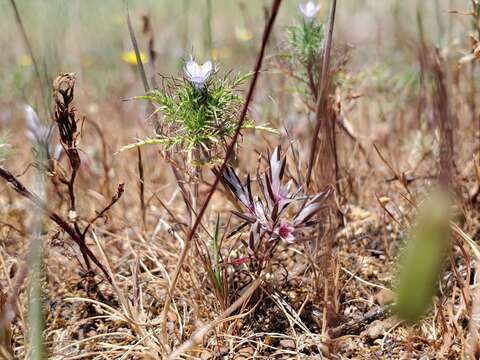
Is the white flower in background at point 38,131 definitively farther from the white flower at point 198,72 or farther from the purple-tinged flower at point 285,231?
the purple-tinged flower at point 285,231

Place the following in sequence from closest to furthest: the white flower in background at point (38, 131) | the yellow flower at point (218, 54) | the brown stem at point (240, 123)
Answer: the brown stem at point (240, 123)
the white flower in background at point (38, 131)
the yellow flower at point (218, 54)

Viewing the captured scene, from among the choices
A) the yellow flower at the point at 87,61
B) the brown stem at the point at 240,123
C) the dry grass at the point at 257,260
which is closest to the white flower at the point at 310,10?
the dry grass at the point at 257,260

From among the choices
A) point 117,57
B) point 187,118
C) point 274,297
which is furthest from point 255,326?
point 117,57

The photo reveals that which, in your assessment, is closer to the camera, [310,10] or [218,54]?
[310,10]

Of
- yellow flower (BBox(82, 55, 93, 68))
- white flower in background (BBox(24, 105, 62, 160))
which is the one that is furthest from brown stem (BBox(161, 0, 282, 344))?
yellow flower (BBox(82, 55, 93, 68))

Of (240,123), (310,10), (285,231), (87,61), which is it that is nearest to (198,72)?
(240,123)

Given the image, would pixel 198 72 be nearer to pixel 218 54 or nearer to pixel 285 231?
pixel 285 231

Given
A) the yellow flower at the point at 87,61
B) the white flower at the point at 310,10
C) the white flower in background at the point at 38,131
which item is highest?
the yellow flower at the point at 87,61

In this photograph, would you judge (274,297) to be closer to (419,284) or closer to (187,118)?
(187,118)

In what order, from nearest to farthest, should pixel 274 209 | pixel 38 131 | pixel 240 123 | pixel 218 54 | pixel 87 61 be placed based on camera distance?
1. pixel 240 123
2. pixel 274 209
3. pixel 38 131
4. pixel 218 54
5. pixel 87 61
